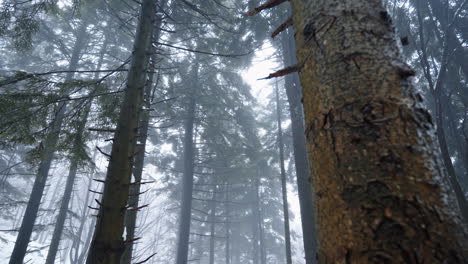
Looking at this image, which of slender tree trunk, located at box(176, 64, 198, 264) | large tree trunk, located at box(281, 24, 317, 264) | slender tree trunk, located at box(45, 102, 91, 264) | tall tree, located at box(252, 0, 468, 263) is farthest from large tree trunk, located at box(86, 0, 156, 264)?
slender tree trunk, located at box(176, 64, 198, 264)

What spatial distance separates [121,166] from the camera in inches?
112

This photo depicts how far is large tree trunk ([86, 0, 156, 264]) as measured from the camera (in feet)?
8.07

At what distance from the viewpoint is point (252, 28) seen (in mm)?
13305

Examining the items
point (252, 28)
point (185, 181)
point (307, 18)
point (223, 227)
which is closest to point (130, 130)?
point (307, 18)

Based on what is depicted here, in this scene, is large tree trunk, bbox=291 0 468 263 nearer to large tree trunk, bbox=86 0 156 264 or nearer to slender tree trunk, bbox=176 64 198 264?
large tree trunk, bbox=86 0 156 264

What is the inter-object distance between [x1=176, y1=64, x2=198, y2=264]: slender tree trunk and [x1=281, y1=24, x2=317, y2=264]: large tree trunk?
6.53 metres

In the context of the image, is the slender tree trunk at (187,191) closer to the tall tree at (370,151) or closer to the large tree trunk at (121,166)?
the large tree trunk at (121,166)

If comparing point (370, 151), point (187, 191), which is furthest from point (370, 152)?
point (187, 191)

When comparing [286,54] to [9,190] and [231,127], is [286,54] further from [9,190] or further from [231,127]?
[9,190]

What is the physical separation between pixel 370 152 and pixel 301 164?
10.6 meters

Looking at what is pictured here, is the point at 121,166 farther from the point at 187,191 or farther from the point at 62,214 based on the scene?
the point at 62,214

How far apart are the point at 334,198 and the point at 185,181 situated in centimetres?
1665

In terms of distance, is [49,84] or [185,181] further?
[185,181]

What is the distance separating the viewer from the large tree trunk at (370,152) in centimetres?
77
